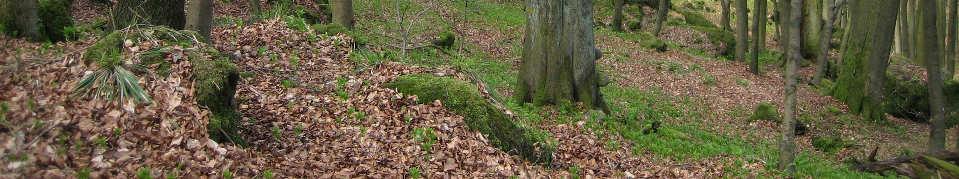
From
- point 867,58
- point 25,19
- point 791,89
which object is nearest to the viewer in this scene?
point 25,19

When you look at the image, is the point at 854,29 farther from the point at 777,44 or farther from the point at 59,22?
the point at 59,22

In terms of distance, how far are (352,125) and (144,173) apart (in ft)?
9.04

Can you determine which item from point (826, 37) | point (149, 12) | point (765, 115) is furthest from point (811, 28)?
point (149, 12)

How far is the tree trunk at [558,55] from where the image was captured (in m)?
10.7

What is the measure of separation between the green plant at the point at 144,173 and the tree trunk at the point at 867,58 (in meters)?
16.1

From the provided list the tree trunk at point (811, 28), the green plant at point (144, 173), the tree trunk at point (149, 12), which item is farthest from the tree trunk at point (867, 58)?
the green plant at point (144, 173)

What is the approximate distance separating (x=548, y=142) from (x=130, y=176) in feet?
15.8

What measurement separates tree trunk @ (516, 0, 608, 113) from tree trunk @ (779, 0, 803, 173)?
114 inches

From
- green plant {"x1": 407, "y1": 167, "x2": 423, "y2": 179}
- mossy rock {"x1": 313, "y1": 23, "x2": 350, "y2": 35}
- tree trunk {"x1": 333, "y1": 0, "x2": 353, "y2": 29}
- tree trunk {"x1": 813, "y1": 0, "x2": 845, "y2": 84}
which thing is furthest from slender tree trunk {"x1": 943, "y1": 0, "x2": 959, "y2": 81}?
green plant {"x1": 407, "y1": 167, "x2": 423, "y2": 179}

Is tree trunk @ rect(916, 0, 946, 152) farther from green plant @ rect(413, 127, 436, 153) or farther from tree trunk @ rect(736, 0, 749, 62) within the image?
tree trunk @ rect(736, 0, 749, 62)

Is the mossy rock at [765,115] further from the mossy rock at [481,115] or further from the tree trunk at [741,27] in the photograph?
the tree trunk at [741,27]

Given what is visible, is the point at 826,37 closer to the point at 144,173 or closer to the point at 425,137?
the point at 425,137

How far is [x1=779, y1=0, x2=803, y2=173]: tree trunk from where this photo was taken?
8773mm

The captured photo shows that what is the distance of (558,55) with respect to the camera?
35.4ft
